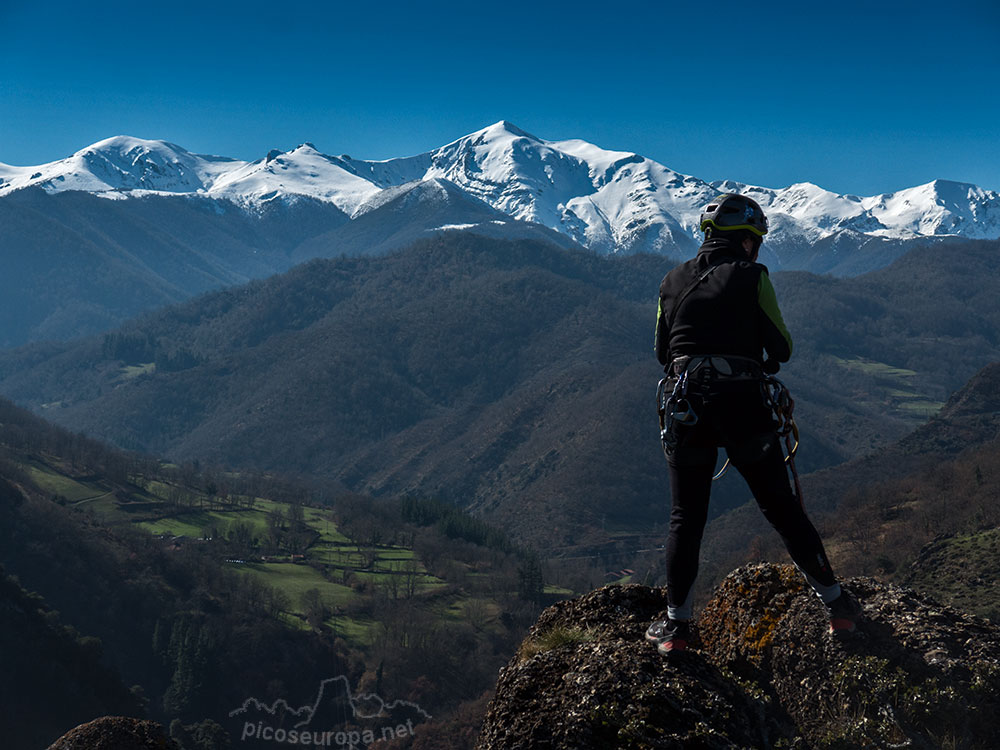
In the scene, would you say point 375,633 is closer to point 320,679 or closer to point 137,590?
point 320,679

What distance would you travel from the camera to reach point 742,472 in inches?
295

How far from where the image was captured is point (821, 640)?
7.58 meters

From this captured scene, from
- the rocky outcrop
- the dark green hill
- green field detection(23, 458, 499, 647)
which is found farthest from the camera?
green field detection(23, 458, 499, 647)

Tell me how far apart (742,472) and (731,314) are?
4.67 ft

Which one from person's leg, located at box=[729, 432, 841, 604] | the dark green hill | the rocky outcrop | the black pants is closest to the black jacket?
the black pants

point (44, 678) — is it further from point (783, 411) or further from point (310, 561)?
point (783, 411)

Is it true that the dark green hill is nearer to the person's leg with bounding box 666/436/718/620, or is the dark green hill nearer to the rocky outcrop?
the rocky outcrop

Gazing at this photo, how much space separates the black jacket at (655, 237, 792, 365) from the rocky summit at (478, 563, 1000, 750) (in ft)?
8.19

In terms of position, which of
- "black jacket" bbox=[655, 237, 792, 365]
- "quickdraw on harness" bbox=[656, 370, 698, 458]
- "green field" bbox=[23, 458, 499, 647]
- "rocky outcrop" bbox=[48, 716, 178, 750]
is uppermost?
"black jacket" bbox=[655, 237, 792, 365]

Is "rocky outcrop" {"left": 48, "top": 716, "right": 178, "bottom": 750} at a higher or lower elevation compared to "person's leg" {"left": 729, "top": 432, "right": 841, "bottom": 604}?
lower

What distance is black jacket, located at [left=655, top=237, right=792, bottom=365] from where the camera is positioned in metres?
7.68

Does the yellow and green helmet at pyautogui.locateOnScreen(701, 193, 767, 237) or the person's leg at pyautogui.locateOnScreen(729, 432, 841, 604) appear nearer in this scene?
the person's leg at pyautogui.locateOnScreen(729, 432, 841, 604)

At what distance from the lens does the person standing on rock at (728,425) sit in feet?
24.7

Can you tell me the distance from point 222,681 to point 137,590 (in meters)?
21.7
